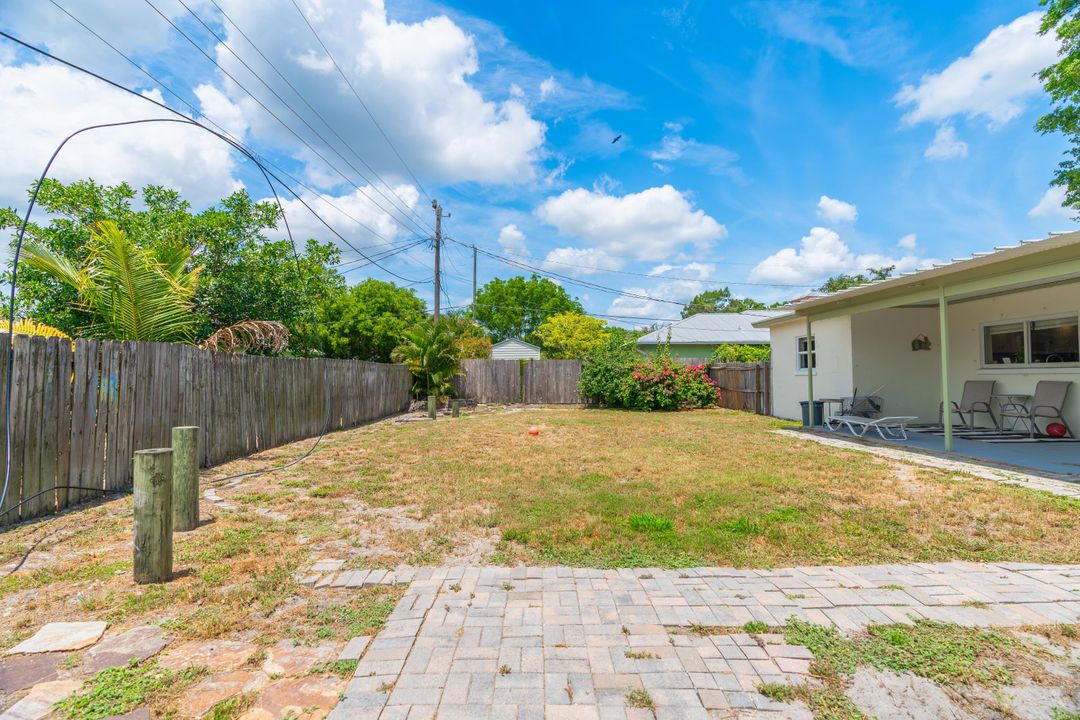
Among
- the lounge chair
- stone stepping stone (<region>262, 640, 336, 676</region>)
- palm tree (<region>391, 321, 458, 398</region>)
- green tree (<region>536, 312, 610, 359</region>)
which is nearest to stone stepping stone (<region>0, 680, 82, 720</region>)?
stone stepping stone (<region>262, 640, 336, 676</region>)

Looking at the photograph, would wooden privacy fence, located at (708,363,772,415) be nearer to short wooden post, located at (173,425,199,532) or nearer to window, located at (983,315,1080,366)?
window, located at (983,315,1080,366)

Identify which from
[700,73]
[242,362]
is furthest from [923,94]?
[242,362]

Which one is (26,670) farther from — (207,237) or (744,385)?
(744,385)

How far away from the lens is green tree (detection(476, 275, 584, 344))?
43219 millimetres

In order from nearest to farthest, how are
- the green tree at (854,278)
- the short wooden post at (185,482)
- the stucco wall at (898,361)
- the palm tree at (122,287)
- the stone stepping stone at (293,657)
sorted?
the stone stepping stone at (293,657) → the short wooden post at (185,482) → the palm tree at (122,287) → the stucco wall at (898,361) → the green tree at (854,278)

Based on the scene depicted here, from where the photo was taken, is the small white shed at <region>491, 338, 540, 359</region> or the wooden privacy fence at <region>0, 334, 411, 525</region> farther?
the small white shed at <region>491, 338, 540, 359</region>

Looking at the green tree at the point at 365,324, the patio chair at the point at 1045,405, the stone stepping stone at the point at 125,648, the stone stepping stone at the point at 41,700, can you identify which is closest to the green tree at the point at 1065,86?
the patio chair at the point at 1045,405

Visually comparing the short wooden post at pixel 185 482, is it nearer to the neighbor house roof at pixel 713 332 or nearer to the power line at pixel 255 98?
the power line at pixel 255 98

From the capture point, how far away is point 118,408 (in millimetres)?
4988

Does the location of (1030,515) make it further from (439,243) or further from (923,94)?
(439,243)

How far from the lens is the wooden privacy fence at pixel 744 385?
13703 mm

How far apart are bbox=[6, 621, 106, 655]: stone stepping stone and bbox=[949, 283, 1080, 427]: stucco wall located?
10762 mm

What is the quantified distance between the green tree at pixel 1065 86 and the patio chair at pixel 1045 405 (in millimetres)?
8697

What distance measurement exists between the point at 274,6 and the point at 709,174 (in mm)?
13596
